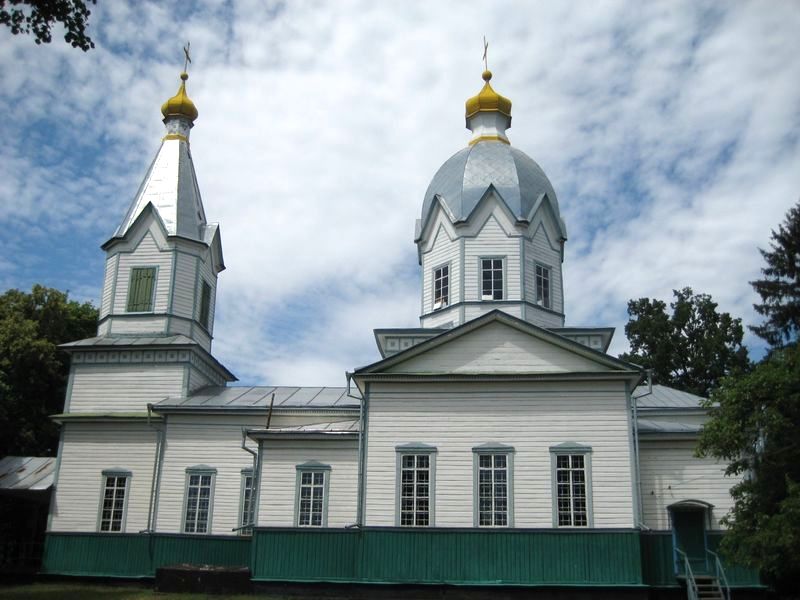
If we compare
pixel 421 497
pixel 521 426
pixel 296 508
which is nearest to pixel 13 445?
pixel 296 508

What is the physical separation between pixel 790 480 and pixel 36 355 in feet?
87.4

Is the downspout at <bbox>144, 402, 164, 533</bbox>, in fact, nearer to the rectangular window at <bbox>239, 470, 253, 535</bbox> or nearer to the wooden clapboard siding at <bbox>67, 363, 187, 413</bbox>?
the wooden clapboard siding at <bbox>67, 363, 187, 413</bbox>

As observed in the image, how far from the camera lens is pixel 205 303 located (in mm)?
28781

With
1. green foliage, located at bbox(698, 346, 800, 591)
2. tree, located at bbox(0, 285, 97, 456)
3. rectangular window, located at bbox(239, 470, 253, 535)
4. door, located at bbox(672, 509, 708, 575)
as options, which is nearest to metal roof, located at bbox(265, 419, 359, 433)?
rectangular window, located at bbox(239, 470, 253, 535)

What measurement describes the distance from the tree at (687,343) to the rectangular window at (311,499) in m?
22.1

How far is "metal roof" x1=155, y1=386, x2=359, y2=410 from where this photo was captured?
2520 cm

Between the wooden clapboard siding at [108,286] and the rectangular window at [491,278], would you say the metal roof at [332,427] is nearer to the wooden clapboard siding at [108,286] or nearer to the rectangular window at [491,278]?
the rectangular window at [491,278]

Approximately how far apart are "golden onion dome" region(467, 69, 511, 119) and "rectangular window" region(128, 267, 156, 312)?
12009mm

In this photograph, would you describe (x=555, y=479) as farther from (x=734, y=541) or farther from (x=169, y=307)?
(x=169, y=307)

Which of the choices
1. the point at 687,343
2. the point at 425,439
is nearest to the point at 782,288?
the point at 687,343

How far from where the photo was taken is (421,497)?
67.7 ft

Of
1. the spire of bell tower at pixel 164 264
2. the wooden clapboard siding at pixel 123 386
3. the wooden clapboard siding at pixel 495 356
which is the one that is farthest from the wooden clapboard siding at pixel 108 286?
the wooden clapboard siding at pixel 495 356

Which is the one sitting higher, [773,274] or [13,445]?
[773,274]

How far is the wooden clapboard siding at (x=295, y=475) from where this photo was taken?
2220cm
